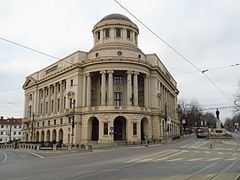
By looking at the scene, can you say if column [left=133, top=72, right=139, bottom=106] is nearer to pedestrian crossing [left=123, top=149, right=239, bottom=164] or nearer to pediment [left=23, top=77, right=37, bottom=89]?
pediment [left=23, top=77, right=37, bottom=89]

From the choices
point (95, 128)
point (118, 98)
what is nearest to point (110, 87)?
point (118, 98)

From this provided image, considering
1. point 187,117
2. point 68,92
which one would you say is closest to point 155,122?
point 68,92

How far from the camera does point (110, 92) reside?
69.3 metres

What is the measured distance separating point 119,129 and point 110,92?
26.7 feet

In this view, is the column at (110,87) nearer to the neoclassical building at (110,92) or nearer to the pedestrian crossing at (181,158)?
the neoclassical building at (110,92)

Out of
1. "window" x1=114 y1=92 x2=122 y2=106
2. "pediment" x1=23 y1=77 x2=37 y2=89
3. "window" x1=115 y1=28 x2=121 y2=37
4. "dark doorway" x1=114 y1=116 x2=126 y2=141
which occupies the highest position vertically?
"window" x1=115 y1=28 x2=121 y2=37

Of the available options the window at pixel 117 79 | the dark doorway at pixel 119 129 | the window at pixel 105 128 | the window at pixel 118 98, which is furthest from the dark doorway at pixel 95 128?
the window at pixel 117 79

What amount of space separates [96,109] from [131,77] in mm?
10184

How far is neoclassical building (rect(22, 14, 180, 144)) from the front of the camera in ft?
222

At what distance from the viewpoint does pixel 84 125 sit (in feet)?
231

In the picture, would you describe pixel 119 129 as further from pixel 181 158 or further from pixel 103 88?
pixel 181 158

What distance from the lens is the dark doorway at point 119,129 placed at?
7000cm

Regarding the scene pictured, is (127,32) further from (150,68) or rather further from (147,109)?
(147,109)

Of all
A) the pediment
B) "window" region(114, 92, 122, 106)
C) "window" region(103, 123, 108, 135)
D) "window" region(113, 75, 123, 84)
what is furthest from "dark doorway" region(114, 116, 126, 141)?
the pediment
